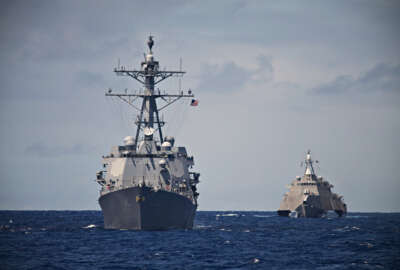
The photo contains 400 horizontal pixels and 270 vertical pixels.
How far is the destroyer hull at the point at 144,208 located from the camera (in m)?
51.0

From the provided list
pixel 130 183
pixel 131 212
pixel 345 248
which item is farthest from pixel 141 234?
pixel 345 248

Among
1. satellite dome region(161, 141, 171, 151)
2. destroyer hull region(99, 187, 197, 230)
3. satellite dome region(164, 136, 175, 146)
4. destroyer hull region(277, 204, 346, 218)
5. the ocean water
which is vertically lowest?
the ocean water

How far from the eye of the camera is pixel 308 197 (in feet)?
382

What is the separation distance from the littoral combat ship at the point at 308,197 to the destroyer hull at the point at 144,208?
65.2 meters

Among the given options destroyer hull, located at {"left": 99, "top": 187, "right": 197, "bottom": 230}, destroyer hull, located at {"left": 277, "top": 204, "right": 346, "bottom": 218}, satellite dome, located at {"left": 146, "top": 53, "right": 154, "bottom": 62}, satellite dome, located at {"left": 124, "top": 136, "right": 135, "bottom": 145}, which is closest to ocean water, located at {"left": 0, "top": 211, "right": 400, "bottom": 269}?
destroyer hull, located at {"left": 99, "top": 187, "right": 197, "bottom": 230}

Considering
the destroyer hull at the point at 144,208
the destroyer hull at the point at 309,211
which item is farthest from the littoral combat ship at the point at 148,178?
the destroyer hull at the point at 309,211

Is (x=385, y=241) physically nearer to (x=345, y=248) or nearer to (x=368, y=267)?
(x=345, y=248)

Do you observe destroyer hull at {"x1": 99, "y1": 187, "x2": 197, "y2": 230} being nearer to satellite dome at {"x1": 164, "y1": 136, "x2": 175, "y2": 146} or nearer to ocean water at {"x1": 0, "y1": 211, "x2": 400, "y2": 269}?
ocean water at {"x1": 0, "y1": 211, "x2": 400, "y2": 269}

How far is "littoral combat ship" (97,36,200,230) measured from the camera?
51625 millimetres

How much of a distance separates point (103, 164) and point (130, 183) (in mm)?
5133

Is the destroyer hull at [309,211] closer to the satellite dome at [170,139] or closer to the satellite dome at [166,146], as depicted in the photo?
the satellite dome at [170,139]

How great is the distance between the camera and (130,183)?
2157 inches

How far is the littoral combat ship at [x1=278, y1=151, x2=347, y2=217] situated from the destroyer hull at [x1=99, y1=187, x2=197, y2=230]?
65188mm

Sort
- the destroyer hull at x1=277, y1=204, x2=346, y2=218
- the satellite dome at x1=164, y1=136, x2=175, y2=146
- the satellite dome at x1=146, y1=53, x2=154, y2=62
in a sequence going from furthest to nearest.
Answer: the destroyer hull at x1=277, y1=204, x2=346, y2=218 < the satellite dome at x1=164, y1=136, x2=175, y2=146 < the satellite dome at x1=146, y1=53, x2=154, y2=62
